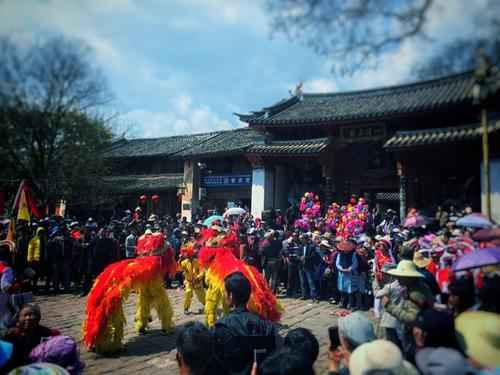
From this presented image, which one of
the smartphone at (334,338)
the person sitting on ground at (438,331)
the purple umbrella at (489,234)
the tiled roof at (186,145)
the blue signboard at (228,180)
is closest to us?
the person sitting on ground at (438,331)

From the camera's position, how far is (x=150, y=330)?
6.18 meters

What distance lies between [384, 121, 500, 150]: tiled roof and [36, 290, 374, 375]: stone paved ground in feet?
11.2

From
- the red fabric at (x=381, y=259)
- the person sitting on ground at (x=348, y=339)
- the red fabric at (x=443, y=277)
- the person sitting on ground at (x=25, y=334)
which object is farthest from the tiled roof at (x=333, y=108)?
the person sitting on ground at (x=25, y=334)

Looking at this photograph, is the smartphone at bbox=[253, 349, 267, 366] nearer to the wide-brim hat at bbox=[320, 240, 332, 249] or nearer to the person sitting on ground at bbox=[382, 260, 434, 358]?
the person sitting on ground at bbox=[382, 260, 434, 358]

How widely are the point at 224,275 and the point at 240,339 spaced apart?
2.59 metres

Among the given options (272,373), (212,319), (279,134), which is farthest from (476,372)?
(279,134)

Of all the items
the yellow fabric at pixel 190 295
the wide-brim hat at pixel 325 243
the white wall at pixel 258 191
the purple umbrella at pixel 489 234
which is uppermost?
the white wall at pixel 258 191

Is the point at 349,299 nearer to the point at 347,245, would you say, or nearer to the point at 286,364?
the point at 347,245

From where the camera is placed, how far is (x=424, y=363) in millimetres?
2201

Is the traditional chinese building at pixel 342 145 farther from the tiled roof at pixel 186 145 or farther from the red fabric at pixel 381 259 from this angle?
the tiled roof at pixel 186 145

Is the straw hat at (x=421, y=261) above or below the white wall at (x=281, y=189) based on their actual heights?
below

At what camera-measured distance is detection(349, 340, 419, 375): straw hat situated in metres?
1.99

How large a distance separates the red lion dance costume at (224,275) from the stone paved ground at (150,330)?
35.0 inches

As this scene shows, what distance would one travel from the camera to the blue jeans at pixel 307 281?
858 centimetres
